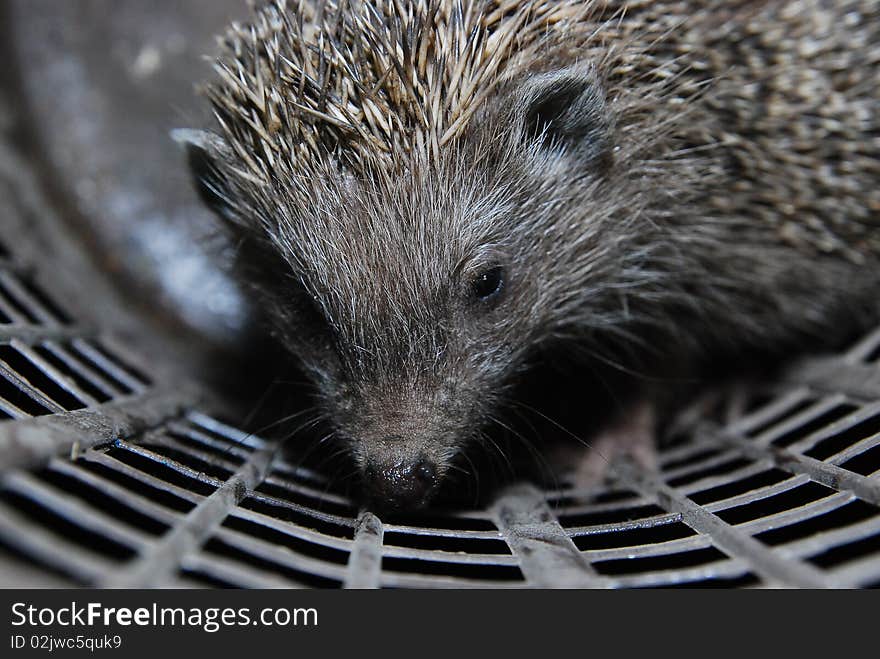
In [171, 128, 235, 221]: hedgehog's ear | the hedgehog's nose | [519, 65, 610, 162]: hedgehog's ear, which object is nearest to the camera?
the hedgehog's nose

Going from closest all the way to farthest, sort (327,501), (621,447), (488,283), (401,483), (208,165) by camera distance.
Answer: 1. (401,483)
2. (488,283)
3. (327,501)
4. (208,165)
5. (621,447)

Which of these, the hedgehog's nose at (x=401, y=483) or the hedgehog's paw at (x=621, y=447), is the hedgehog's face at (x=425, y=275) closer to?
the hedgehog's nose at (x=401, y=483)

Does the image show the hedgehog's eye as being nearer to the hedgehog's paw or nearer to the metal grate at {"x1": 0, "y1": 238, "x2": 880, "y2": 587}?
the metal grate at {"x1": 0, "y1": 238, "x2": 880, "y2": 587}

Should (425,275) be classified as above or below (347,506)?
above

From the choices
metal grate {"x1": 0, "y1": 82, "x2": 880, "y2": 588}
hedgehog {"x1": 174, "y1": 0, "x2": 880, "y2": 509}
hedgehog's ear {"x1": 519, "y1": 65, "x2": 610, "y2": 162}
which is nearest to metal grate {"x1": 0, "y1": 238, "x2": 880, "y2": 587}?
metal grate {"x1": 0, "y1": 82, "x2": 880, "y2": 588}

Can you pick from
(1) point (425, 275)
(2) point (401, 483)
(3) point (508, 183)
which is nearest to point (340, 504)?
(2) point (401, 483)

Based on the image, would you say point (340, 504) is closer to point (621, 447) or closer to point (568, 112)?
point (621, 447)
